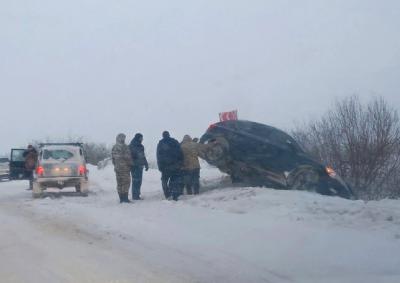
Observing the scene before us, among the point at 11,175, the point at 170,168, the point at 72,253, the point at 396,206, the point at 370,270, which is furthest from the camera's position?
the point at 11,175

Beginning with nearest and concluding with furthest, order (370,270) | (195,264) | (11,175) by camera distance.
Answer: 1. (370,270)
2. (195,264)
3. (11,175)

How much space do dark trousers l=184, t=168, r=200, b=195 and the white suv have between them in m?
4.33

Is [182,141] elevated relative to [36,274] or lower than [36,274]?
elevated

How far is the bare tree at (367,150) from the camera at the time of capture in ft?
58.7

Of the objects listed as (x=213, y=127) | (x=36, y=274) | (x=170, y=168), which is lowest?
(x=36, y=274)

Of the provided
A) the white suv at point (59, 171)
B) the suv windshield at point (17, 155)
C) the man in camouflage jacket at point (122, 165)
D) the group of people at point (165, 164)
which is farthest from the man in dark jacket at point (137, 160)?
the suv windshield at point (17, 155)

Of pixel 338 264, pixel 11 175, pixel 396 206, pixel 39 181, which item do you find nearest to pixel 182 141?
pixel 39 181

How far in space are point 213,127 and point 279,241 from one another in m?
8.06

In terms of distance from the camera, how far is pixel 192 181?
15422 mm

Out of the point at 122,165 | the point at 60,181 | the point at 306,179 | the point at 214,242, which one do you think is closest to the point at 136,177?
the point at 122,165

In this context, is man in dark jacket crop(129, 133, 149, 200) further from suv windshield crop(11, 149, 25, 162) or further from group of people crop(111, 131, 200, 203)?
suv windshield crop(11, 149, 25, 162)

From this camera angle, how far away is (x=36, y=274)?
282 inches

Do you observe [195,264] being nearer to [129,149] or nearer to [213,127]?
[129,149]

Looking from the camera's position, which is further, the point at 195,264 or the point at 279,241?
the point at 279,241
